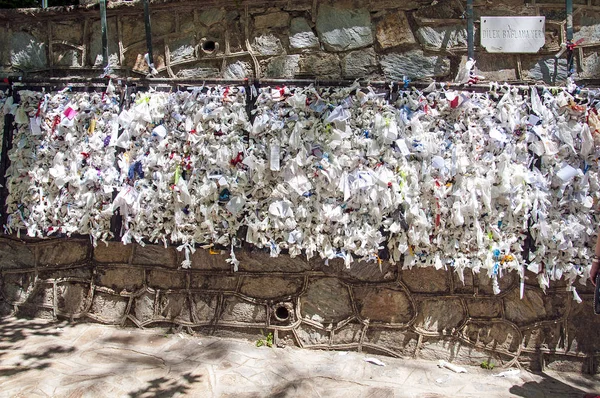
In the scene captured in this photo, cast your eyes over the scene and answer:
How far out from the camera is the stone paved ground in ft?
10.9

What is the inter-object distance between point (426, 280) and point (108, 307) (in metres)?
2.69

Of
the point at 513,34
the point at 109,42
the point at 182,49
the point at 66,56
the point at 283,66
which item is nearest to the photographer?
the point at 513,34

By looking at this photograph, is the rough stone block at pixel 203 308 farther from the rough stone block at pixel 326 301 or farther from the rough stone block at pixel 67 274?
the rough stone block at pixel 67 274

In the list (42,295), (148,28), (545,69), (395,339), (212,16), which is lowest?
(395,339)

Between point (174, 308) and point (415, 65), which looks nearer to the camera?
point (415, 65)

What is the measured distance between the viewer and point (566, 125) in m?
3.52

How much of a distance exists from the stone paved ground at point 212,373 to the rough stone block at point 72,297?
0.24 meters

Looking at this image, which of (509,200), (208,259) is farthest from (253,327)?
(509,200)

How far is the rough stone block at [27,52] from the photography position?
433 centimetres

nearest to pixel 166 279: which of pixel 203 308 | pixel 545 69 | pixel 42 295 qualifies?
pixel 203 308

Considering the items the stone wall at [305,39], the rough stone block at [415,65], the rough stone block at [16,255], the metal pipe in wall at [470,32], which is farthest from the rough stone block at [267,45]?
the rough stone block at [16,255]

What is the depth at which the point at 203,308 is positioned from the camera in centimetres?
405

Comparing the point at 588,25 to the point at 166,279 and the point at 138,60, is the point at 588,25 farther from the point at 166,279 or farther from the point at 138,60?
the point at 166,279

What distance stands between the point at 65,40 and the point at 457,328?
161 inches
